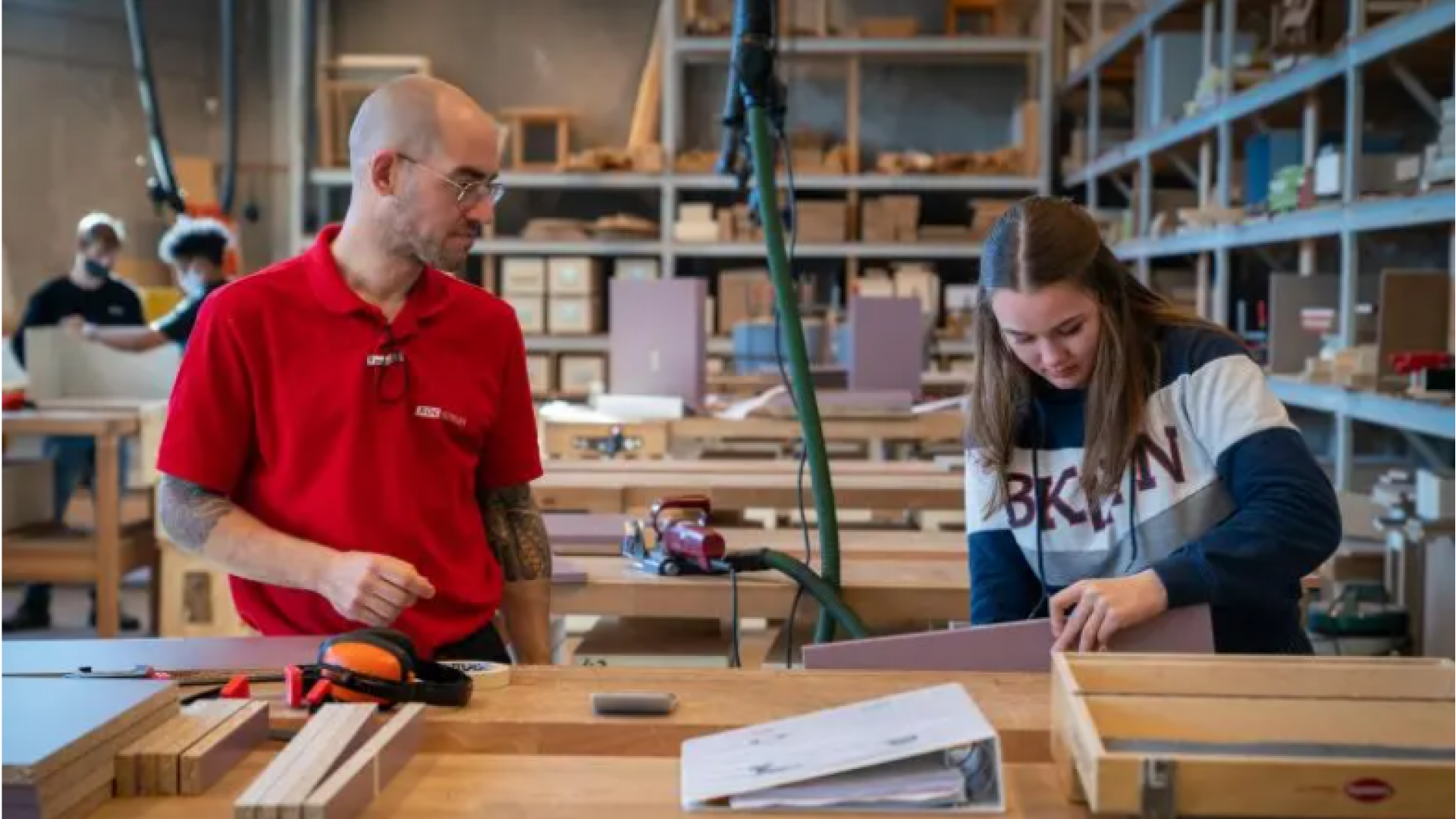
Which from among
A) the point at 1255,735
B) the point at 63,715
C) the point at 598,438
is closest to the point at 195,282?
the point at 598,438

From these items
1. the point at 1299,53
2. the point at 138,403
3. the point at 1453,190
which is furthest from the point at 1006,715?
the point at 138,403

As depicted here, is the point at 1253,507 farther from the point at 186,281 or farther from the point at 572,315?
the point at 572,315

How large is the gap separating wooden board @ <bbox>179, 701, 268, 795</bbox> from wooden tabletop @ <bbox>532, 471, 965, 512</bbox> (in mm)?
1986

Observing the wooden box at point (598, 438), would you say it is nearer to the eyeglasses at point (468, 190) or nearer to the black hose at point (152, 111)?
the black hose at point (152, 111)

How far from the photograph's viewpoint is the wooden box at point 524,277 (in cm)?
913

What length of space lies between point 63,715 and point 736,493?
2.28 meters

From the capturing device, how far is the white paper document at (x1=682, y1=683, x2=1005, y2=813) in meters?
1.28

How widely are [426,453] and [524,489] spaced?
229 millimetres

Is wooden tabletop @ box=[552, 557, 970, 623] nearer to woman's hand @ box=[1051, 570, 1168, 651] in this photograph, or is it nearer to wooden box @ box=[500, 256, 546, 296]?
woman's hand @ box=[1051, 570, 1168, 651]

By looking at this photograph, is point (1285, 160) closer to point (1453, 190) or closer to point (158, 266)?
point (1453, 190)

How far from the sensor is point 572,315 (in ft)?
30.0

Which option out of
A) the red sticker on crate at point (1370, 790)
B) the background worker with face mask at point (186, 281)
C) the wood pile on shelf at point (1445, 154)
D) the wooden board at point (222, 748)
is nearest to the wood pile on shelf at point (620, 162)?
the background worker with face mask at point (186, 281)

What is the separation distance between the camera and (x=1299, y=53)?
5.30 m

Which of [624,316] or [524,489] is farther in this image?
[624,316]
